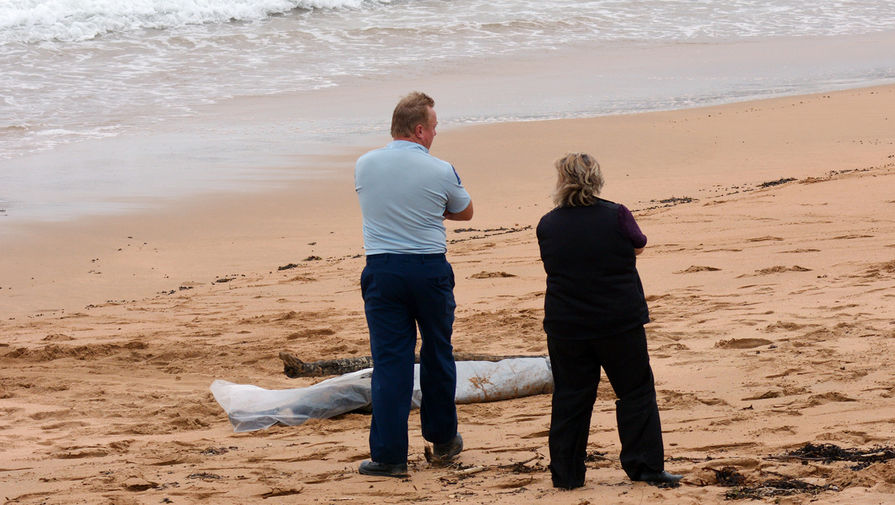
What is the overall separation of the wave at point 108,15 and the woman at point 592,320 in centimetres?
2470

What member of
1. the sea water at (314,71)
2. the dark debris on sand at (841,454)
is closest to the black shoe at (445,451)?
the dark debris on sand at (841,454)

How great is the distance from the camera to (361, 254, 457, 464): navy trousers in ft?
14.1

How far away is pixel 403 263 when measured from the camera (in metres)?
4.29

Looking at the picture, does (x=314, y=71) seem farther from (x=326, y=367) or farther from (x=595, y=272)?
(x=595, y=272)

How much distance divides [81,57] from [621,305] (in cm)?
2270

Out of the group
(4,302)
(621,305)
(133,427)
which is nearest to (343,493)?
(621,305)

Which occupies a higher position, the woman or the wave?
the wave

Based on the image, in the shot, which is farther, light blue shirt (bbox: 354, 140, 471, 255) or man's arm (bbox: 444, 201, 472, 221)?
man's arm (bbox: 444, 201, 472, 221)

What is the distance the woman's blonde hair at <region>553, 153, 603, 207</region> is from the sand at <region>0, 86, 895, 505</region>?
1.19 metres

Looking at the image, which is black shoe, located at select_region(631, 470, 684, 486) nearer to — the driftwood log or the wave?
the driftwood log

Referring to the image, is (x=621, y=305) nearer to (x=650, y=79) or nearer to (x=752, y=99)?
(x=752, y=99)

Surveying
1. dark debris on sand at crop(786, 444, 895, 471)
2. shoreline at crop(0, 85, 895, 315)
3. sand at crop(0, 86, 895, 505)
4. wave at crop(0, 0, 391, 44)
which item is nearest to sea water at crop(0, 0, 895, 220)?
wave at crop(0, 0, 391, 44)

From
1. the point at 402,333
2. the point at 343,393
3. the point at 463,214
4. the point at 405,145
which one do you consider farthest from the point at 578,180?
the point at 343,393

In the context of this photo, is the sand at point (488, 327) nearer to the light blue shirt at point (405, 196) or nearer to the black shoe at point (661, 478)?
the black shoe at point (661, 478)
